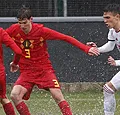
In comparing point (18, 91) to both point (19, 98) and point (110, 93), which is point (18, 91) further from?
point (110, 93)

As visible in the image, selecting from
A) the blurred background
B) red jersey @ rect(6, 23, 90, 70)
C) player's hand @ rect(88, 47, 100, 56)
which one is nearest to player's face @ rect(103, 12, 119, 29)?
player's hand @ rect(88, 47, 100, 56)

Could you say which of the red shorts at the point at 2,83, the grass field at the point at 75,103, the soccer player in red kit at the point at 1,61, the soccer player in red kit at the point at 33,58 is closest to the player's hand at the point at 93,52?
the soccer player in red kit at the point at 33,58

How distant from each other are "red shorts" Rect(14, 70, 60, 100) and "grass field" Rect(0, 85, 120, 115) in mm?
1462

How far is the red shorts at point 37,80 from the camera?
389 inches

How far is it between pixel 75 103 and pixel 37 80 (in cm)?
287

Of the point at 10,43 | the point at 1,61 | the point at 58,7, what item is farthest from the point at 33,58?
the point at 58,7

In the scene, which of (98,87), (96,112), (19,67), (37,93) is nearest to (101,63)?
(98,87)

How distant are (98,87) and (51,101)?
5.52 ft

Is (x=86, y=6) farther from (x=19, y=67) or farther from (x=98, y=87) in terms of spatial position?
(x=19, y=67)

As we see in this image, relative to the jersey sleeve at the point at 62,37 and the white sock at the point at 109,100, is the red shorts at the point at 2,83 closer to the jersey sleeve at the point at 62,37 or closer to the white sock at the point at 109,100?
the jersey sleeve at the point at 62,37

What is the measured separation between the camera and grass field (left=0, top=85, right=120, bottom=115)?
1157 centimetres

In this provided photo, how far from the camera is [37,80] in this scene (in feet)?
32.6

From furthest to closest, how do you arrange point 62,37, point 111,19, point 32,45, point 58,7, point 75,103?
point 58,7 → point 75,103 → point 32,45 → point 111,19 → point 62,37

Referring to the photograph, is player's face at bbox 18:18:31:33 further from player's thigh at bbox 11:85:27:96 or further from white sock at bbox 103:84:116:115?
white sock at bbox 103:84:116:115
